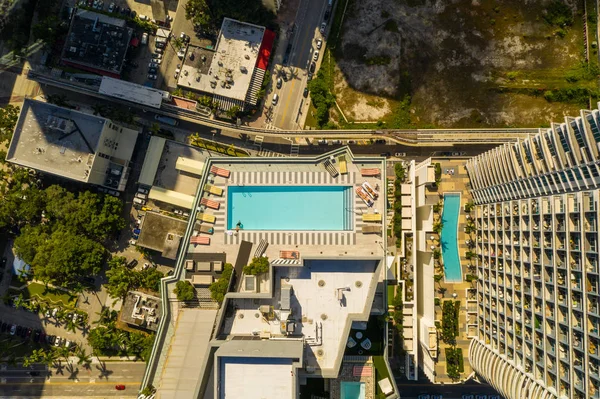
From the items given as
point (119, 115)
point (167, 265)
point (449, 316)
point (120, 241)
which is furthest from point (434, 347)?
point (119, 115)

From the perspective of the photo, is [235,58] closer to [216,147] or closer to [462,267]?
[216,147]

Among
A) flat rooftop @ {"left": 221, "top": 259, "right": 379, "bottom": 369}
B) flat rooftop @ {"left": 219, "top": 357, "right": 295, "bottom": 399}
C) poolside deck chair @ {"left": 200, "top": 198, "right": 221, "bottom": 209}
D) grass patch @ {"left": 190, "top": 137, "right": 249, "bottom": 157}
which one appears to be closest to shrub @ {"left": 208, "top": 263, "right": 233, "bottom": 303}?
flat rooftop @ {"left": 221, "top": 259, "right": 379, "bottom": 369}

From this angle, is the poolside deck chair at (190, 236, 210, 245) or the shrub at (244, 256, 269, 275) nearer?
the shrub at (244, 256, 269, 275)

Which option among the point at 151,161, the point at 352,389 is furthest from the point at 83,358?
Result: the point at 352,389

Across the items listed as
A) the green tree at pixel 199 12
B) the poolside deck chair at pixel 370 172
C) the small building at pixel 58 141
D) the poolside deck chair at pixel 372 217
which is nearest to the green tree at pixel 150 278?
the small building at pixel 58 141

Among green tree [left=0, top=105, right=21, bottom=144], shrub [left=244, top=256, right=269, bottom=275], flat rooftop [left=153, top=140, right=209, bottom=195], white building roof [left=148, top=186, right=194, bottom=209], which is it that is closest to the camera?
shrub [left=244, top=256, right=269, bottom=275]

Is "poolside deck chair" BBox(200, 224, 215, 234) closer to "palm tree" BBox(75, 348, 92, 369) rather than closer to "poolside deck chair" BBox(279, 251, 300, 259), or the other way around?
"poolside deck chair" BBox(279, 251, 300, 259)
